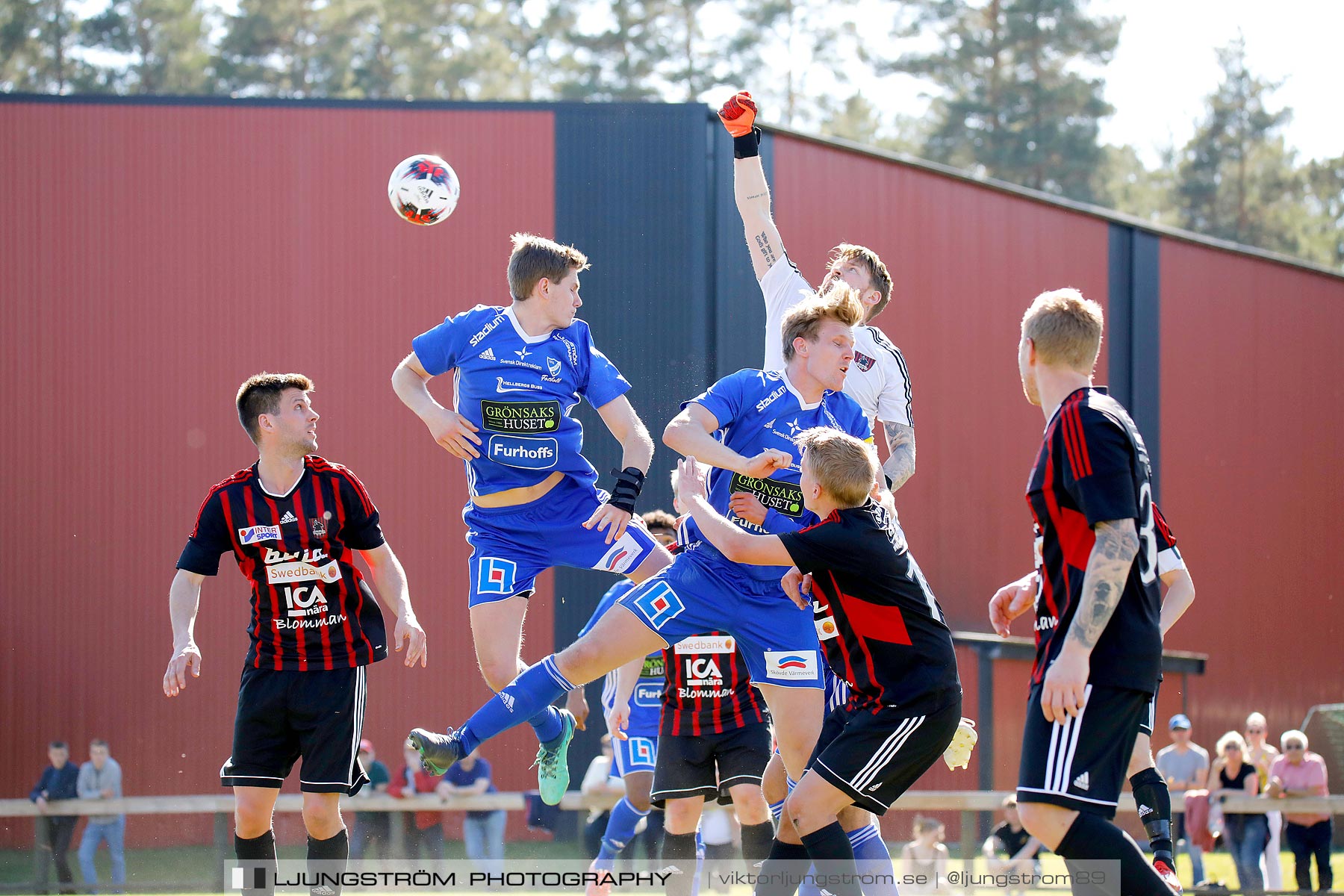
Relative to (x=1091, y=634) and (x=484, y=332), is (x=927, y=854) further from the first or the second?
(x=1091, y=634)

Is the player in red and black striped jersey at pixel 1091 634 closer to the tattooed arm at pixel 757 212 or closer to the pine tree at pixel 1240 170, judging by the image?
the tattooed arm at pixel 757 212

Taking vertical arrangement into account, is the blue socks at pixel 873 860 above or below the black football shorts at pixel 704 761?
below

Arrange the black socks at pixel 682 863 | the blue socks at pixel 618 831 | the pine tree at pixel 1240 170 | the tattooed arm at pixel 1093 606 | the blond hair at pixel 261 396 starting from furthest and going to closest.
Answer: the pine tree at pixel 1240 170
the blue socks at pixel 618 831
the black socks at pixel 682 863
the blond hair at pixel 261 396
the tattooed arm at pixel 1093 606

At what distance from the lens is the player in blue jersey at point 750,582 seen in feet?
17.8

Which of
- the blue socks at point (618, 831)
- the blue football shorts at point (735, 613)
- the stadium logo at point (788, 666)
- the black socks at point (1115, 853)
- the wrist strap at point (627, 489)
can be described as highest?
the wrist strap at point (627, 489)

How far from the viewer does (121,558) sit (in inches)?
576

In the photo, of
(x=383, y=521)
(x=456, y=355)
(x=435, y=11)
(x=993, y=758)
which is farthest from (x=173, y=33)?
(x=456, y=355)

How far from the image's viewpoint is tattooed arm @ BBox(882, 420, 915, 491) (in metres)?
6.36

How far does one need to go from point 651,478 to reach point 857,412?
7.81 m

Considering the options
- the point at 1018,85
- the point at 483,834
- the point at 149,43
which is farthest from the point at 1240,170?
the point at 483,834

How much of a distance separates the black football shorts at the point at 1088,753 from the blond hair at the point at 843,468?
1.07m

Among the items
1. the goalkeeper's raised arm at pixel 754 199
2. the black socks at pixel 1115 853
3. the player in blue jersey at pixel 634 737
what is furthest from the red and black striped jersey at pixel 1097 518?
the player in blue jersey at pixel 634 737

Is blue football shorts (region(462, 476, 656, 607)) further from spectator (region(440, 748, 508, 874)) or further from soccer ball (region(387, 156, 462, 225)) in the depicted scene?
spectator (region(440, 748, 508, 874))

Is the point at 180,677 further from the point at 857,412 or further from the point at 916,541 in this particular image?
the point at 916,541
